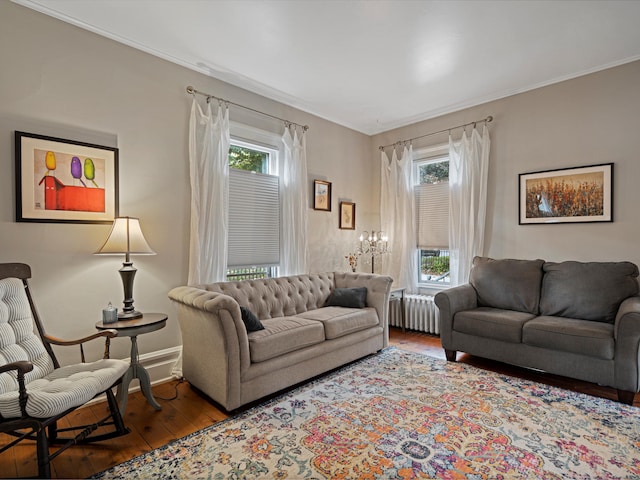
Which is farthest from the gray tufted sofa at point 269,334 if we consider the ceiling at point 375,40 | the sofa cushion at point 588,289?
the ceiling at point 375,40

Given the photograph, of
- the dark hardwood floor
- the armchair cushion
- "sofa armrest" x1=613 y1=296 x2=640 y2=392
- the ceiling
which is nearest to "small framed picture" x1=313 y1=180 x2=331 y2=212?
the ceiling

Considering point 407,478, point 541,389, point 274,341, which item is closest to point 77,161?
point 274,341

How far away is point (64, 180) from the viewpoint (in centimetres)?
267

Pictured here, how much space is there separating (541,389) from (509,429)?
85 centimetres

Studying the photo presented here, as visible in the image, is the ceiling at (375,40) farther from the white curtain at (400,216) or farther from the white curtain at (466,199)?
the white curtain at (400,216)

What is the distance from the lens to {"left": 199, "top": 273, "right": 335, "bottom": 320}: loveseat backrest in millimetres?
3312

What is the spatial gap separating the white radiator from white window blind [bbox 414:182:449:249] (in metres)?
0.75

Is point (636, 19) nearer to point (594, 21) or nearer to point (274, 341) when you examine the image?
point (594, 21)

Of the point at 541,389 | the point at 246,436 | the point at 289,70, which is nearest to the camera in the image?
the point at 246,436

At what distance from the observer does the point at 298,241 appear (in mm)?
4254

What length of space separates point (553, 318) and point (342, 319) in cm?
195

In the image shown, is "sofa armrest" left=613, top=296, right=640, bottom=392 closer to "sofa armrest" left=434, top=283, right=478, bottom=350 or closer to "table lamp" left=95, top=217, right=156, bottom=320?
"sofa armrest" left=434, top=283, right=478, bottom=350

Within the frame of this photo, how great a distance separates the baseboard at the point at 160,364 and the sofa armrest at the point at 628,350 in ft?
12.0

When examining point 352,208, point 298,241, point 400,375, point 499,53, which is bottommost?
point 400,375
